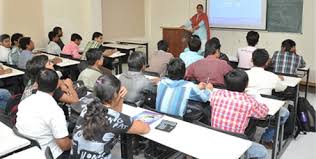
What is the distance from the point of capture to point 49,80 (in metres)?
2.31

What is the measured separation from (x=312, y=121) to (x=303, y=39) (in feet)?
8.50

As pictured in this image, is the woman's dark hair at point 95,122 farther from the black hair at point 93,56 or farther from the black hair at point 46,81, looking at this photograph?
the black hair at point 93,56

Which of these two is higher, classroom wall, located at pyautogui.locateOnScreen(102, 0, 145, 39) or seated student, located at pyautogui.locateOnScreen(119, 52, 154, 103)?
classroom wall, located at pyautogui.locateOnScreen(102, 0, 145, 39)

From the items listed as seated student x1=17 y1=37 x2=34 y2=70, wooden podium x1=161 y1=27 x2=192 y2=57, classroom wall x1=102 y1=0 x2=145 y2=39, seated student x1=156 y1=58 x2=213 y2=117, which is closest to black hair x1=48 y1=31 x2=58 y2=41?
seated student x1=17 y1=37 x2=34 y2=70

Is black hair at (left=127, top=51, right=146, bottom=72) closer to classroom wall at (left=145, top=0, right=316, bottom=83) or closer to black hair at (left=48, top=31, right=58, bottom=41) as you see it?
black hair at (left=48, top=31, right=58, bottom=41)

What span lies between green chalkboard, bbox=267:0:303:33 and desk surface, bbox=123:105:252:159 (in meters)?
4.66

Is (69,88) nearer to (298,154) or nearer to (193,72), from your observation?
(193,72)

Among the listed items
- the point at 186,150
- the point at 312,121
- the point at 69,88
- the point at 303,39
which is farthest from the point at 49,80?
the point at 303,39

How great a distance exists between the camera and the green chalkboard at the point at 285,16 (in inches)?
242

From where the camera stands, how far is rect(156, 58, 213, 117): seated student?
112 inches

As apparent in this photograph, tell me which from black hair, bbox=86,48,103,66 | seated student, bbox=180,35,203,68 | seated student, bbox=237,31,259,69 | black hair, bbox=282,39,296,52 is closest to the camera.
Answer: black hair, bbox=86,48,103,66

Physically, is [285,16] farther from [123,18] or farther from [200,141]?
[200,141]

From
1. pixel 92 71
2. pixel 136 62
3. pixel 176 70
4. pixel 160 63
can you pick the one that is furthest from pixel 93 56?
pixel 176 70

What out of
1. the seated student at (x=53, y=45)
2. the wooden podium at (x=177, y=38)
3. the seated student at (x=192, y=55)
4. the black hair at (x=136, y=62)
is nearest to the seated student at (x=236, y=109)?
the black hair at (x=136, y=62)
